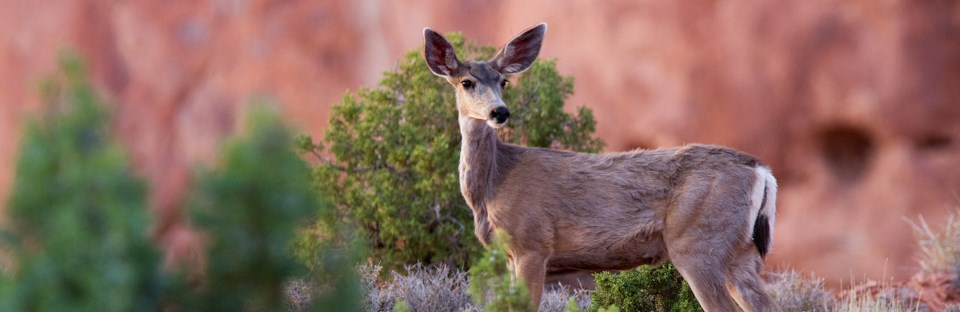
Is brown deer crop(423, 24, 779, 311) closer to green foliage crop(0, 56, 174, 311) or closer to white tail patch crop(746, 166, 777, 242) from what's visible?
white tail patch crop(746, 166, 777, 242)

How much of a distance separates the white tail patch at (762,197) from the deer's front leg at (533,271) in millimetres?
1097

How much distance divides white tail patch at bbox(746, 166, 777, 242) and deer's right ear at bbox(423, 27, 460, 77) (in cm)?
182

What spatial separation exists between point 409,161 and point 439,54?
7.39 ft

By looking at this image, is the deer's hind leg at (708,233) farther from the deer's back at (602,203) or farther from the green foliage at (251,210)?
the green foliage at (251,210)

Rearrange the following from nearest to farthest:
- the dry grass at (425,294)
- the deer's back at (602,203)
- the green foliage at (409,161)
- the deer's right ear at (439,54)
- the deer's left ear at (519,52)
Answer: the deer's back at (602,203) → the deer's right ear at (439,54) → the deer's left ear at (519,52) → the dry grass at (425,294) → the green foliage at (409,161)

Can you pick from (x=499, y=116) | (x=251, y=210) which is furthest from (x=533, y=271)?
(x=251, y=210)

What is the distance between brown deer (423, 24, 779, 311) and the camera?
636cm

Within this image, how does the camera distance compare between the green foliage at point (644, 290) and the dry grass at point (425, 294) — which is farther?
the dry grass at point (425, 294)

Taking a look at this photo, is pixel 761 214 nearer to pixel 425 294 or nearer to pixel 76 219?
pixel 425 294

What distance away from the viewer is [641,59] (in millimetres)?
15070

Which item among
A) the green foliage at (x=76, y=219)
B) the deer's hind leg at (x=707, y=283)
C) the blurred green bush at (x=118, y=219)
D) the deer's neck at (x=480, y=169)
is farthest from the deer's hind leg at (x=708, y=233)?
the green foliage at (x=76, y=219)

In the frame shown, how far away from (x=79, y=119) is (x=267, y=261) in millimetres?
552

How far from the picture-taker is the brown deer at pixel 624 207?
636 cm

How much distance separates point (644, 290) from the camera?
7254mm
